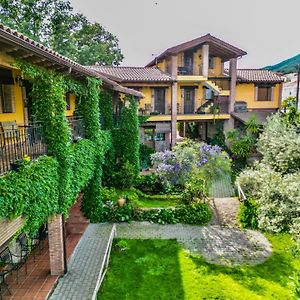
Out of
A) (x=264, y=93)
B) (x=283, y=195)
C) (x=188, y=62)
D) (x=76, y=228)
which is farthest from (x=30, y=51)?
(x=264, y=93)

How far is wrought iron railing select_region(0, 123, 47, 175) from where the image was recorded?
24.6ft

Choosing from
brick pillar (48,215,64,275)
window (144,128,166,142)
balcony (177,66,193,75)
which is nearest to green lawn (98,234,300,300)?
brick pillar (48,215,64,275)

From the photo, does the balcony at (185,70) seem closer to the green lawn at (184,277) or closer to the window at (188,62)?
the window at (188,62)

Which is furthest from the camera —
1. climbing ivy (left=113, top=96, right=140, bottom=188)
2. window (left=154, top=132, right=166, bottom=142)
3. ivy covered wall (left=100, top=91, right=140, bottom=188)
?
window (left=154, top=132, right=166, bottom=142)

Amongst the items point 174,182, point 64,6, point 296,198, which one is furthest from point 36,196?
point 64,6

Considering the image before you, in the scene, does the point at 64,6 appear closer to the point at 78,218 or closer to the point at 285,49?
the point at 78,218

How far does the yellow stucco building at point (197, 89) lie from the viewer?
2828cm

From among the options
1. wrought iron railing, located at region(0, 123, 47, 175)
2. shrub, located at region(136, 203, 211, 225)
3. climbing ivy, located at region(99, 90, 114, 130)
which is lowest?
shrub, located at region(136, 203, 211, 225)

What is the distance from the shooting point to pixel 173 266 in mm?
11656

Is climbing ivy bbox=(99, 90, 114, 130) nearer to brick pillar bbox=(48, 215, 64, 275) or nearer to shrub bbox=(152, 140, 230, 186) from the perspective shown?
shrub bbox=(152, 140, 230, 186)

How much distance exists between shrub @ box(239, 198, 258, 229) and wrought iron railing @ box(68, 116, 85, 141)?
9.01 metres

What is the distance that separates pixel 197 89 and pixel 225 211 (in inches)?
625

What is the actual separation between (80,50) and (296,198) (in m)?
36.4

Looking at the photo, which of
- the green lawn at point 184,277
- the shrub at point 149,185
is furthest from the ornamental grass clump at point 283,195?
the shrub at point 149,185
